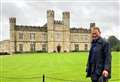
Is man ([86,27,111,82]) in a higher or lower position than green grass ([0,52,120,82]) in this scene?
higher

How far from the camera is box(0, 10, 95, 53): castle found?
78875mm

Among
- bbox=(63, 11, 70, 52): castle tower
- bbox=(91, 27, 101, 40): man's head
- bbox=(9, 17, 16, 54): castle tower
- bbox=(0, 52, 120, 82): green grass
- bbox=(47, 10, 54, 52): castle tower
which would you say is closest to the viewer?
bbox=(91, 27, 101, 40): man's head

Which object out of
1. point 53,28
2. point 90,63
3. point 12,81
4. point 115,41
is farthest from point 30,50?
point 90,63

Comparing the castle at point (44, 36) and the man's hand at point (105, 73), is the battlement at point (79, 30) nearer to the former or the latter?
the castle at point (44, 36)

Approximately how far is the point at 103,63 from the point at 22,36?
7135 cm

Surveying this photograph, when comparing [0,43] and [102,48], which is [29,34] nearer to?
[0,43]

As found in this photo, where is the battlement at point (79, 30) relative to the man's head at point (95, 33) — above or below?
above

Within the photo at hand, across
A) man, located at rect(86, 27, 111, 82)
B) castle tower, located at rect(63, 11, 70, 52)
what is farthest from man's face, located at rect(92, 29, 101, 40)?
castle tower, located at rect(63, 11, 70, 52)

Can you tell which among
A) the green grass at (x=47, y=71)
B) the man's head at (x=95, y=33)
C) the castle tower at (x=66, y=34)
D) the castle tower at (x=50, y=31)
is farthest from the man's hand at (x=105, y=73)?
the castle tower at (x=66, y=34)

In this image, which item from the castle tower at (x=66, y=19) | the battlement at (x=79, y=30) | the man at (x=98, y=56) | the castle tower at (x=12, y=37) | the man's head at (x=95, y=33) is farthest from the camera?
the battlement at (x=79, y=30)

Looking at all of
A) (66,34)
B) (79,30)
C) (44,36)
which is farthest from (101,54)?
(79,30)

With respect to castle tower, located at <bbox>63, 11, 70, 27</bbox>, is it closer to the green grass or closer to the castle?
the castle

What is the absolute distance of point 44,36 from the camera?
8081 cm

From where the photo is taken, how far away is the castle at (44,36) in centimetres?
7888
